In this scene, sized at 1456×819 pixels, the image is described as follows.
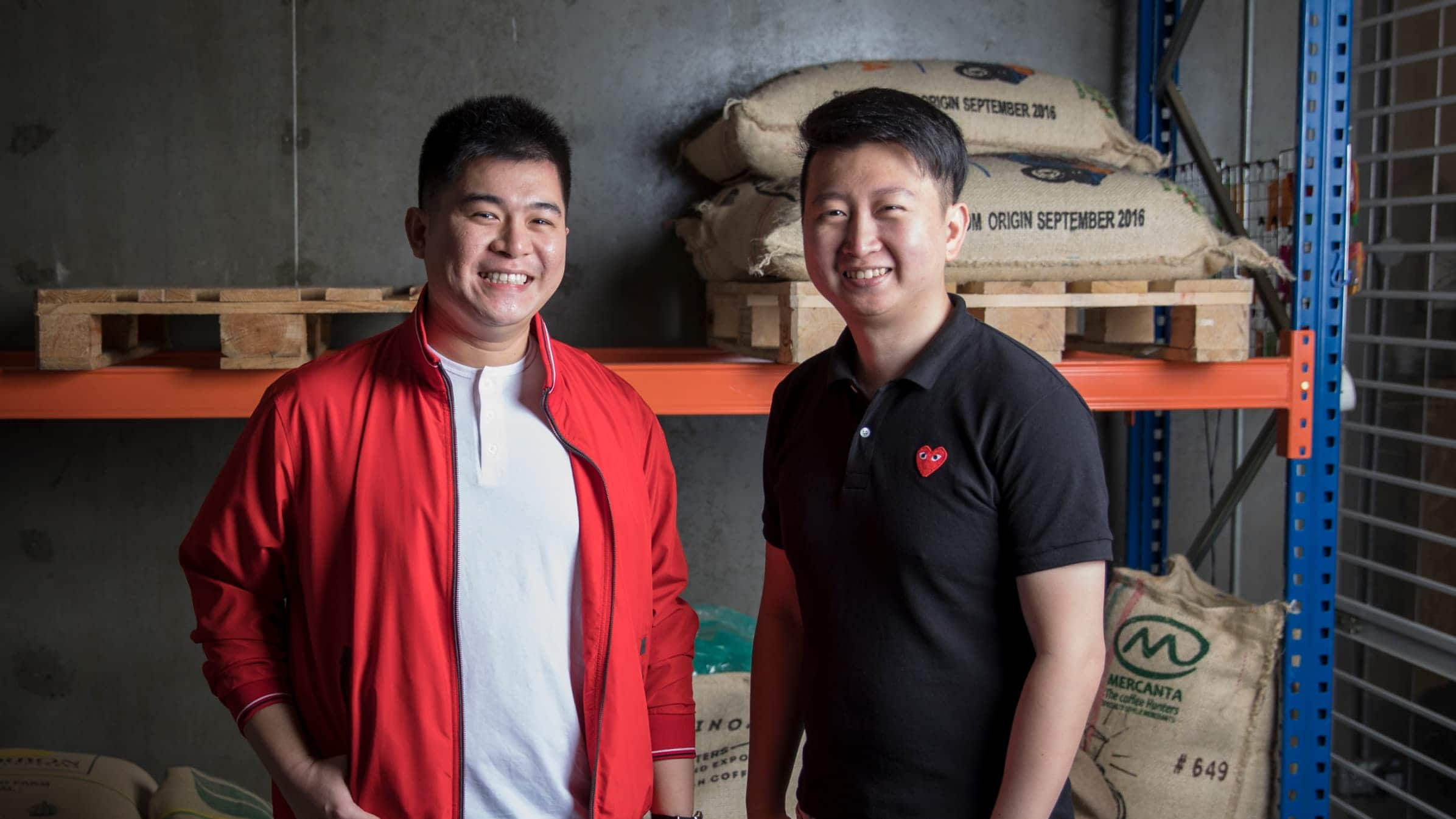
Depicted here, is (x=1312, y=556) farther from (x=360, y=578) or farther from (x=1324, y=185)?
(x=360, y=578)

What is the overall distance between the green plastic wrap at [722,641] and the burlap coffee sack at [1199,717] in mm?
1157

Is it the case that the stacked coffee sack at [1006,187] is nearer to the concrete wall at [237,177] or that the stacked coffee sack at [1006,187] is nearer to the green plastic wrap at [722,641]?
the concrete wall at [237,177]

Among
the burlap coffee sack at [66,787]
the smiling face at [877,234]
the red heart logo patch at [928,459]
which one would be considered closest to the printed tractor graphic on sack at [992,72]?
the smiling face at [877,234]

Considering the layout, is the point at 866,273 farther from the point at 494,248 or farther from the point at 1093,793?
the point at 1093,793

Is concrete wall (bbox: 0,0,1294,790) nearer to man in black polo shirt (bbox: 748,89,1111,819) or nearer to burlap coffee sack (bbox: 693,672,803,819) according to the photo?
burlap coffee sack (bbox: 693,672,803,819)

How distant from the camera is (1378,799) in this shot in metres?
4.33

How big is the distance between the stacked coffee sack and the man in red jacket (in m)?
1.20

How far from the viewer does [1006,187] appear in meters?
3.20

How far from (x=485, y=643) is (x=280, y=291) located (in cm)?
152

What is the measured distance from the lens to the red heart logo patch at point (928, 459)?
1716 mm

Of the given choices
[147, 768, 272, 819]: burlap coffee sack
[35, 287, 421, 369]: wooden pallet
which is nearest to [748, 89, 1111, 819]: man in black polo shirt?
[35, 287, 421, 369]: wooden pallet

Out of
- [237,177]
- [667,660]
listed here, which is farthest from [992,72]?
[237,177]

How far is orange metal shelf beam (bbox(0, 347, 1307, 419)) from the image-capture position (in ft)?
9.71

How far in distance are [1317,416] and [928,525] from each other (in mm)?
2072
